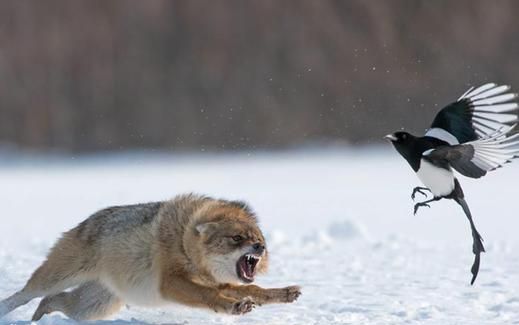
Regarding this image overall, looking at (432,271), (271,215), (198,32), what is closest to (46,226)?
(271,215)

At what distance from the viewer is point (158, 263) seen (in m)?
5.36

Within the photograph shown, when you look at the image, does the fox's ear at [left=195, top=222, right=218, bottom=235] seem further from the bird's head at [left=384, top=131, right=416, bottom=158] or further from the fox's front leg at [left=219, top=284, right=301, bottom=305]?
the bird's head at [left=384, top=131, right=416, bottom=158]

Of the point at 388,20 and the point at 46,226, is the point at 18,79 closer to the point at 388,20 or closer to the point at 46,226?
the point at 388,20

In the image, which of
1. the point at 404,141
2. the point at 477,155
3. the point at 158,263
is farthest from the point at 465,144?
the point at 158,263

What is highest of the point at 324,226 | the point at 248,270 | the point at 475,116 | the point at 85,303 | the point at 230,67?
the point at 230,67

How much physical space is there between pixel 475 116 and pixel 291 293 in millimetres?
1401

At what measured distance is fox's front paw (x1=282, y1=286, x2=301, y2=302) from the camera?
5047 mm

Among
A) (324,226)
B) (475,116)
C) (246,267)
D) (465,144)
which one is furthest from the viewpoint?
(324,226)

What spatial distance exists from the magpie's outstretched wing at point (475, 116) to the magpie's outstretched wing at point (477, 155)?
34 cm

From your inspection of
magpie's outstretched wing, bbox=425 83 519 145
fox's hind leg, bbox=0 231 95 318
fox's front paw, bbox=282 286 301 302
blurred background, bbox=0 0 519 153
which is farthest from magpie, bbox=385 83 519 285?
blurred background, bbox=0 0 519 153

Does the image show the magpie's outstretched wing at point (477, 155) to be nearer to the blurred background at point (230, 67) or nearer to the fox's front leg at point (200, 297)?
the fox's front leg at point (200, 297)

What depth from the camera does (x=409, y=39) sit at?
2438 cm

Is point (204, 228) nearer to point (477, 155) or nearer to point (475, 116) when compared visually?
point (477, 155)

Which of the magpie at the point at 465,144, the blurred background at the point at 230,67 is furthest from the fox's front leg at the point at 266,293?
the blurred background at the point at 230,67
